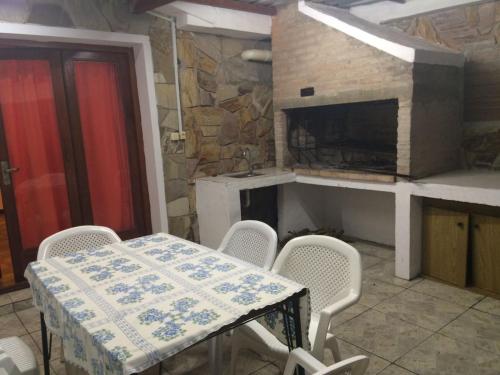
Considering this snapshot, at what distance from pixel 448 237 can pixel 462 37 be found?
1.77 meters

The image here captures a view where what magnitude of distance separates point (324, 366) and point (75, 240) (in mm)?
1742

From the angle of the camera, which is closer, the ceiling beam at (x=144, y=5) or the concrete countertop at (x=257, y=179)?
the ceiling beam at (x=144, y=5)

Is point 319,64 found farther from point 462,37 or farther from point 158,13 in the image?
point 158,13

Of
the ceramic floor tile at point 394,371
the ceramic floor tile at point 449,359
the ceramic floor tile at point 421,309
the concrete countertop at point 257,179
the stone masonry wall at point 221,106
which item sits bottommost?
the ceramic floor tile at point 421,309

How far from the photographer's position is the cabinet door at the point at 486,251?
2869 millimetres

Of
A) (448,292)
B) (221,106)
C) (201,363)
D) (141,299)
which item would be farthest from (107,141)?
(448,292)

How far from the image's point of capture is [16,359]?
1599 mm

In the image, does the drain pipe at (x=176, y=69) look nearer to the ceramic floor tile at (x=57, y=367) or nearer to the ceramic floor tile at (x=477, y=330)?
the ceramic floor tile at (x=57, y=367)

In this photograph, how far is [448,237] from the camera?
3133 mm

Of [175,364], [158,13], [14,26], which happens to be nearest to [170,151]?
[158,13]

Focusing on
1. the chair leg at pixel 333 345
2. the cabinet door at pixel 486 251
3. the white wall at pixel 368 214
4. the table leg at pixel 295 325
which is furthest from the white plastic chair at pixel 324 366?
the white wall at pixel 368 214

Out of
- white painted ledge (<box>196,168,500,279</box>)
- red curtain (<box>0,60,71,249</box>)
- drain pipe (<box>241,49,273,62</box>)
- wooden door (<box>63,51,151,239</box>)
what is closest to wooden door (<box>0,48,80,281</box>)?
red curtain (<box>0,60,71,249</box>)

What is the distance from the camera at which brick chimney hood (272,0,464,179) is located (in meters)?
3.17

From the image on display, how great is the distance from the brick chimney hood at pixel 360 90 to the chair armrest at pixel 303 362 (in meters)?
2.23
